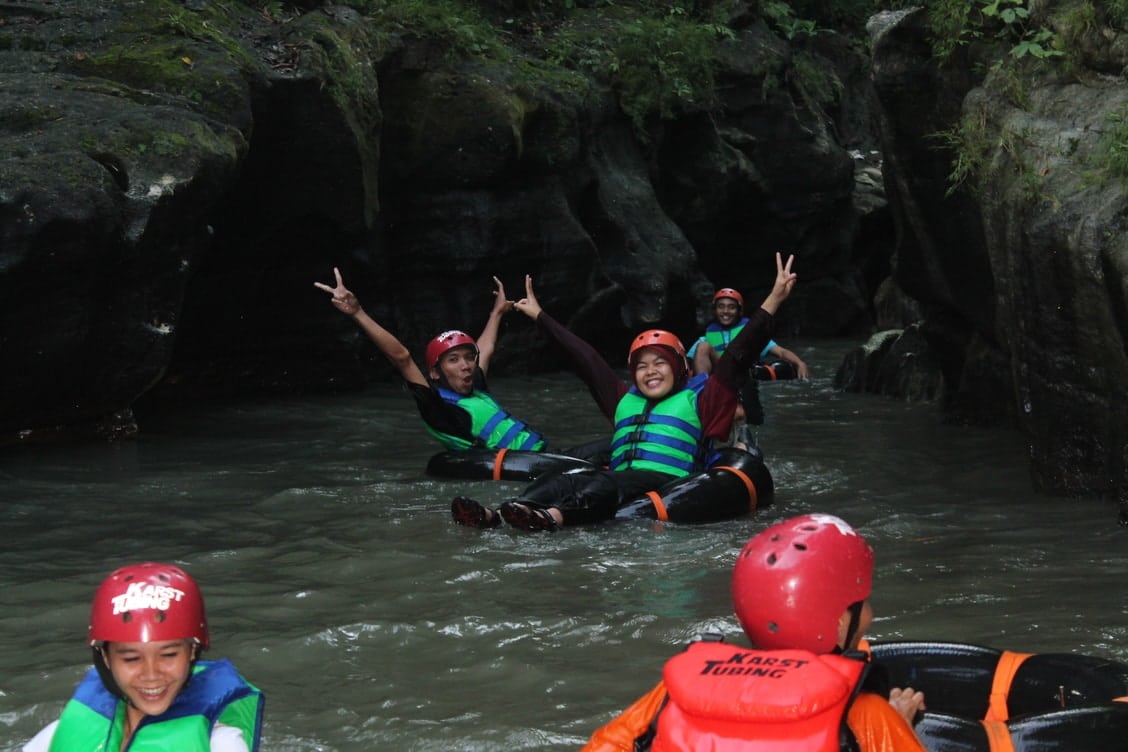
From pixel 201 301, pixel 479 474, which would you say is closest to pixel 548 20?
pixel 201 301

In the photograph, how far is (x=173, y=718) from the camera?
10.6 ft

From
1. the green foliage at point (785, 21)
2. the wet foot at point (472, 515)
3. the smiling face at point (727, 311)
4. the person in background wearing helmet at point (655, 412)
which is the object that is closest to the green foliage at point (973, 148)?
the person in background wearing helmet at point (655, 412)

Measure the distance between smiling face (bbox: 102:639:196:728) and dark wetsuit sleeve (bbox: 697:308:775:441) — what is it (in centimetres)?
505

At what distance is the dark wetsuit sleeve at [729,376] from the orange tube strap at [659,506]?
0.71 metres

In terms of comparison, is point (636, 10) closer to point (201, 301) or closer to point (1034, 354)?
point (201, 301)

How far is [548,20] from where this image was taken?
18.8m

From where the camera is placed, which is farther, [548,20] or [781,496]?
[548,20]

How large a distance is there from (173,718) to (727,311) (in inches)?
459

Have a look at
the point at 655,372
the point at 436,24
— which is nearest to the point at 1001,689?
the point at 655,372

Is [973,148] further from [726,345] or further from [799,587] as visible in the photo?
[799,587]

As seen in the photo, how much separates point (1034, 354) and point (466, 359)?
12.3 feet

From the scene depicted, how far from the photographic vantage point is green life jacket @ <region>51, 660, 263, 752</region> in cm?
321

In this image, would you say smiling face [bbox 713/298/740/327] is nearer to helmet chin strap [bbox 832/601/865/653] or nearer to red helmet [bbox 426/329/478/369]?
red helmet [bbox 426/329/478/369]

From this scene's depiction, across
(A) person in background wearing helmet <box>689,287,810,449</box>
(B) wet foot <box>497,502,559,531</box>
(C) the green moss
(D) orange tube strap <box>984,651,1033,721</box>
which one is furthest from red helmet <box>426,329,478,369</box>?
(D) orange tube strap <box>984,651,1033,721</box>
